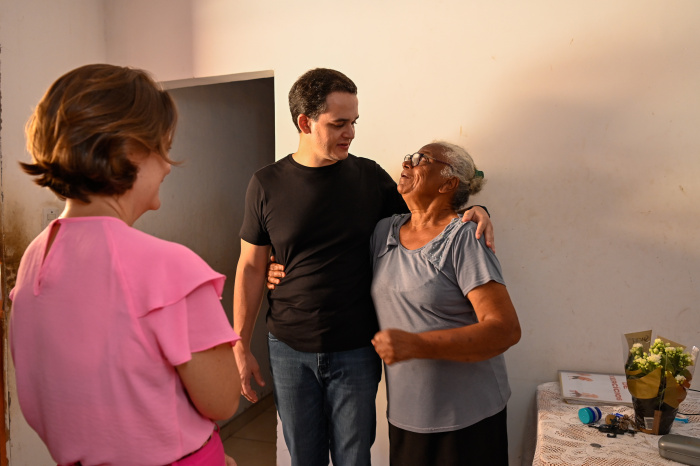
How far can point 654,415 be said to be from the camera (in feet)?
5.56

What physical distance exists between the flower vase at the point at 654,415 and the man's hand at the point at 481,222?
65cm

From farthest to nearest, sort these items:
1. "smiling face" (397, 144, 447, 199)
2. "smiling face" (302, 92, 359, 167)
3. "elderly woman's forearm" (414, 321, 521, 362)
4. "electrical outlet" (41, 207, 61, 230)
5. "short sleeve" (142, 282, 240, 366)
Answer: "electrical outlet" (41, 207, 61, 230) < "smiling face" (302, 92, 359, 167) < "smiling face" (397, 144, 447, 199) < "elderly woman's forearm" (414, 321, 521, 362) < "short sleeve" (142, 282, 240, 366)

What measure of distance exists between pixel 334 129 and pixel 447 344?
2.87 feet

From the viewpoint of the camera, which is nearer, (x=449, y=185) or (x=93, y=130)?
(x=93, y=130)

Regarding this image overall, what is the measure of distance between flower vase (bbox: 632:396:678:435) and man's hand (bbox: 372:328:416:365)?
0.77 metres

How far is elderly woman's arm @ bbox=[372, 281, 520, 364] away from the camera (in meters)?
1.54

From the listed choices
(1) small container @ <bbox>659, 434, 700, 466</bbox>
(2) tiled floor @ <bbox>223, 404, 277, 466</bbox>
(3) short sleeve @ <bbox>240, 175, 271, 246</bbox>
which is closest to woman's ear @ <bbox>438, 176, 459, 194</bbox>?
(3) short sleeve @ <bbox>240, 175, 271, 246</bbox>

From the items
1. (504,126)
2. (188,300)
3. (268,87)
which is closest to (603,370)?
(504,126)


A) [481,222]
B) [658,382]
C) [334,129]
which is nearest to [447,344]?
[481,222]

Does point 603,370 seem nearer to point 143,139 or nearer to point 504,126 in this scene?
point 504,126

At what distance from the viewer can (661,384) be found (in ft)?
5.45

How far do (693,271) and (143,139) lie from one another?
2.01 meters

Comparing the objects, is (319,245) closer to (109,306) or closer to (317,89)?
(317,89)

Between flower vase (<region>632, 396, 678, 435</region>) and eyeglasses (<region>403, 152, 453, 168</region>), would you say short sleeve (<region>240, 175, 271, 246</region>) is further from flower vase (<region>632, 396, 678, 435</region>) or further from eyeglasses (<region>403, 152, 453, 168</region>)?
flower vase (<region>632, 396, 678, 435</region>)
